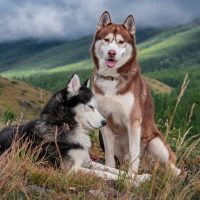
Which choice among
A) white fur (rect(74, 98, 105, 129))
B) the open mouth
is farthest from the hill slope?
white fur (rect(74, 98, 105, 129))

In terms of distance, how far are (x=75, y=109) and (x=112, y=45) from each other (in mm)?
1402

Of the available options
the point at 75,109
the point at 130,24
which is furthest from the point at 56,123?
the point at 130,24

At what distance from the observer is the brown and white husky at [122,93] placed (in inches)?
373

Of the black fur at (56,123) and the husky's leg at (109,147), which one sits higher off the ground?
the black fur at (56,123)

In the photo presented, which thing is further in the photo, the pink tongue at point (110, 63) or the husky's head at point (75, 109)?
the pink tongue at point (110, 63)

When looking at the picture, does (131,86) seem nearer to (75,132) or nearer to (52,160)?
(75,132)

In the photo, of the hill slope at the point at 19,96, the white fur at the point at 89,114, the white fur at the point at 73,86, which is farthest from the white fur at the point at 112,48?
the hill slope at the point at 19,96

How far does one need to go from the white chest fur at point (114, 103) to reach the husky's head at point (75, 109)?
1.77 feet

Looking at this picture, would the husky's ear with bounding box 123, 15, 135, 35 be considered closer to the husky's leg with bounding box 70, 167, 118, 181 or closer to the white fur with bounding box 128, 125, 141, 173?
the white fur with bounding box 128, 125, 141, 173

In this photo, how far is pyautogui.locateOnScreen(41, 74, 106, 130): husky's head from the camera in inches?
352

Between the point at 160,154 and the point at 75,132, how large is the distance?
1.98m

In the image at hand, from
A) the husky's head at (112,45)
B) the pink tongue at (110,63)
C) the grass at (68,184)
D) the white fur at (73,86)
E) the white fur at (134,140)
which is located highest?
the husky's head at (112,45)

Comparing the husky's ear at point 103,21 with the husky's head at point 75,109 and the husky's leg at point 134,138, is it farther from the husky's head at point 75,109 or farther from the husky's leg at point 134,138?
the husky's leg at point 134,138

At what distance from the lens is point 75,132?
9.02 meters
